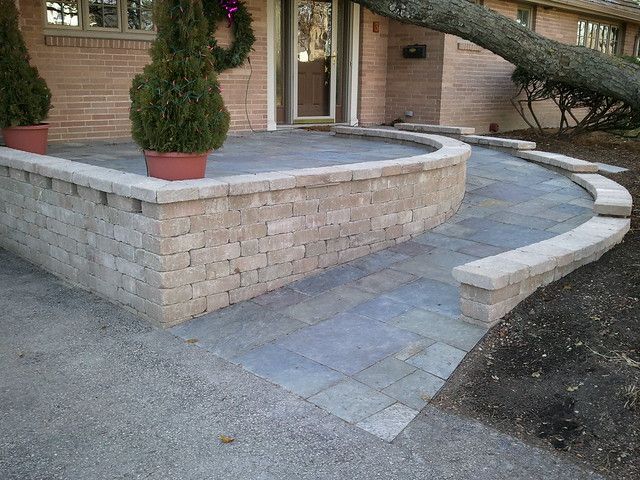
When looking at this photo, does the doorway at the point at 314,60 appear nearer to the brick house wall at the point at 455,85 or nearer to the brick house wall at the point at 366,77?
the brick house wall at the point at 366,77

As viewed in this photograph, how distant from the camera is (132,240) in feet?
15.1

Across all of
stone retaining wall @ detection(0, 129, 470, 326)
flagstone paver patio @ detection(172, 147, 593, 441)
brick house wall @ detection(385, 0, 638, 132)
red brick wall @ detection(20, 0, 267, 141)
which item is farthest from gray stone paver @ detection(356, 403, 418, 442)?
brick house wall @ detection(385, 0, 638, 132)

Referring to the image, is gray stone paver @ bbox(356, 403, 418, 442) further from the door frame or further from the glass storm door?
the glass storm door

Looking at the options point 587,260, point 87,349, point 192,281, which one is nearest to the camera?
point 87,349

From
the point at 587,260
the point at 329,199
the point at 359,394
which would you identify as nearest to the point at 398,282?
the point at 329,199

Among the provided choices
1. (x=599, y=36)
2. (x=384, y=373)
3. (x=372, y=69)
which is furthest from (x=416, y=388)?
(x=599, y=36)

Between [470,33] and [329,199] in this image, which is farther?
[470,33]

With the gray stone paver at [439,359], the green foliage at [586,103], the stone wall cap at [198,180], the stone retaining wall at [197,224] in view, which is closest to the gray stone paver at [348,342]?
the gray stone paver at [439,359]

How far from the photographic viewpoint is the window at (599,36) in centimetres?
1688

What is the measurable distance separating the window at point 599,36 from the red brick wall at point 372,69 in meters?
6.79

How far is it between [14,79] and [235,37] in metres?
4.53

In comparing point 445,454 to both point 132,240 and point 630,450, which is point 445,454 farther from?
point 132,240

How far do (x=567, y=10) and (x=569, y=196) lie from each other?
32.4ft

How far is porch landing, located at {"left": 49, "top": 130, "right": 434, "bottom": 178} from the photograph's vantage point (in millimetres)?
6785
